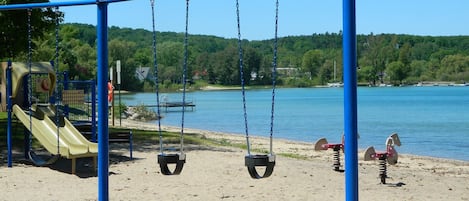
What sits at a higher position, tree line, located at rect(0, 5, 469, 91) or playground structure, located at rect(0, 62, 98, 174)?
tree line, located at rect(0, 5, 469, 91)

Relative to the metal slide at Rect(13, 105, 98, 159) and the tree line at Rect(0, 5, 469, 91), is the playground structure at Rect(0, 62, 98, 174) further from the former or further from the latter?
the tree line at Rect(0, 5, 469, 91)

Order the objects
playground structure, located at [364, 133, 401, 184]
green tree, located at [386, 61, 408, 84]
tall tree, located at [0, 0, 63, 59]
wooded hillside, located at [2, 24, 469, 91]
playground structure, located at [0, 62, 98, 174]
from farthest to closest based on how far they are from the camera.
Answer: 1. green tree, located at [386, 61, 408, 84]
2. wooded hillside, located at [2, 24, 469, 91]
3. tall tree, located at [0, 0, 63, 59]
4. playground structure, located at [0, 62, 98, 174]
5. playground structure, located at [364, 133, 401, 184]

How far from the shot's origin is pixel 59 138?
13758mm

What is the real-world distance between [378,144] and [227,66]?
27659 mm

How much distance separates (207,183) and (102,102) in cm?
501

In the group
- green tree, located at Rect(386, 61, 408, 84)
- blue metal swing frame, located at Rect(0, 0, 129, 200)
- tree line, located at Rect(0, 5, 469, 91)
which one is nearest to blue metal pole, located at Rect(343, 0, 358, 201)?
blue metal swing frame, located at Rect(0, 0, 129, 200)

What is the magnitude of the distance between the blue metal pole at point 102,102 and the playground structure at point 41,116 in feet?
18.4

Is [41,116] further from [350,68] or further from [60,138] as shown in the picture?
[350,68]

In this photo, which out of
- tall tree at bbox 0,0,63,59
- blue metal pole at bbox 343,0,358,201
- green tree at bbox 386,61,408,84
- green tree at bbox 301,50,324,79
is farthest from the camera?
green tree at bbox 386,61,408,84

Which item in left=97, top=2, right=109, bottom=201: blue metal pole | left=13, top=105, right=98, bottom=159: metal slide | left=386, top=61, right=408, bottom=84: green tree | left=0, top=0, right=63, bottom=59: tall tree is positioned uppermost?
left=386, top=61, right=408, bottom=84: green tree

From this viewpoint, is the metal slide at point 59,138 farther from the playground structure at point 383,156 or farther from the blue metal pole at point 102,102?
the blue metal pole at point 102,102

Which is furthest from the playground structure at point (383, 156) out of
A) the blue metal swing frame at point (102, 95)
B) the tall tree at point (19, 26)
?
the tall tree at point (19, 26)

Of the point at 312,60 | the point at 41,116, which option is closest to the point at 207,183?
the point at 41,116

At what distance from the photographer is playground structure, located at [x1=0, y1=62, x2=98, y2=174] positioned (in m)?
13.5
